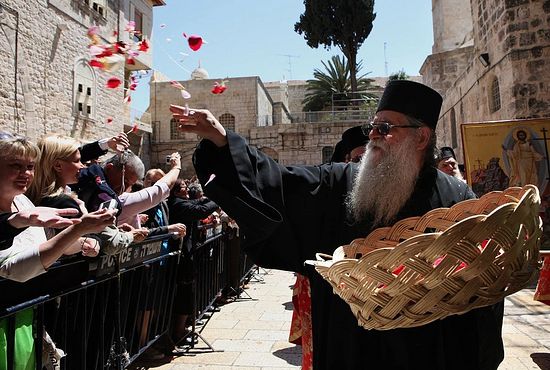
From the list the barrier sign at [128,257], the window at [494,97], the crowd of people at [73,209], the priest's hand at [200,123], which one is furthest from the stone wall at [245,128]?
the priest's hand at [200,123]

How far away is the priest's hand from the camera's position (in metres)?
1.54

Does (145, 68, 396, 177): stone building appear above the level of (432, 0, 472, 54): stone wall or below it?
below

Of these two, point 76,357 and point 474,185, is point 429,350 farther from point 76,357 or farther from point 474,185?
point 474,185

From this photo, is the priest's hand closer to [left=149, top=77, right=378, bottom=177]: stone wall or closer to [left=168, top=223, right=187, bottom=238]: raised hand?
[left=168, top=223, right=187, bottom=238]: raised hand

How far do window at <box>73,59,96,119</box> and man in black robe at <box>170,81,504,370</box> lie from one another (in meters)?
19.4

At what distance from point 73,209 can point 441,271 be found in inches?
70.5

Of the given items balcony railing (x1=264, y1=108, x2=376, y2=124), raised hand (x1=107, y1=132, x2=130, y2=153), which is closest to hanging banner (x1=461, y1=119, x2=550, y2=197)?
raised hand (x1=107, y1=132, x2=130, y2=153)

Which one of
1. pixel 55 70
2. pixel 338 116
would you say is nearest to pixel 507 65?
pixel 55 70

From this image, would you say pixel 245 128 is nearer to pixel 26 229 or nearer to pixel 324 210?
pixel 26 229

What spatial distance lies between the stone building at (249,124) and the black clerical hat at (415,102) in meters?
23.8

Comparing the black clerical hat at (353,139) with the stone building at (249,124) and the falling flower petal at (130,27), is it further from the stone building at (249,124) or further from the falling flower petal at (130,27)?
the stone building at (249,124)

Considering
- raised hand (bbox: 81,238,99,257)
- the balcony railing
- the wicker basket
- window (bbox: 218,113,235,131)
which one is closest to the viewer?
the wicker basket

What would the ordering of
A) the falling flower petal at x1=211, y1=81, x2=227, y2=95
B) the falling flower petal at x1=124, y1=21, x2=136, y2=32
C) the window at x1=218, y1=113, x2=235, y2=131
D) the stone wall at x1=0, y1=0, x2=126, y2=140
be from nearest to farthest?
the falling flower petal at x1=211, y1=81, x2=227, y2=95, the falling flower petal at x1=124, y1=21, x2=136, y2=32, the stone wall at x1=0, y1=0, x2=126, y2=140, the window at x1=218, y1=113, x2=235, y2=131

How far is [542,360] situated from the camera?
13.1ft
